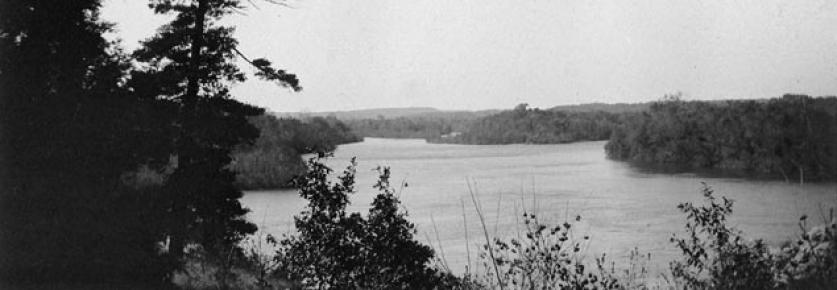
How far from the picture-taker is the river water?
19.5 metres

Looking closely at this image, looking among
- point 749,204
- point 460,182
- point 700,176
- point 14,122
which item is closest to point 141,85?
point 14,122

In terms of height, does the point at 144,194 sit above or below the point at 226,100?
below

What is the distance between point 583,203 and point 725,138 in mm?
31403

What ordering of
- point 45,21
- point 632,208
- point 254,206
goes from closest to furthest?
point 45,21
point 632,208
point 254,206

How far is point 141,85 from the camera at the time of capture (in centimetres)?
1364

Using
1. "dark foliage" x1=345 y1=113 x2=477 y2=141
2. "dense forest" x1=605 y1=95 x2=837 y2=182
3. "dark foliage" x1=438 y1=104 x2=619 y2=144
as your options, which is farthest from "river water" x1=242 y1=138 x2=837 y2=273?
"dark foliage" x1=345 y1=113 x2=477 y2=141

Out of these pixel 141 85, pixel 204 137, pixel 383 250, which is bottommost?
pixel 383 250

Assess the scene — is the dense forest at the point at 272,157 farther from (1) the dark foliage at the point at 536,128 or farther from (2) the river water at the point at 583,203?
(1) the dark foliage at the point at 536,128

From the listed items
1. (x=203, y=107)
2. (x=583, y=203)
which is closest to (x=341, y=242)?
(x=203, y=107)

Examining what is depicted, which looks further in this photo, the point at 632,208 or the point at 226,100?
the point at 632,208

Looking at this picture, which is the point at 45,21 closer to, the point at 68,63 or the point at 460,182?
the point at 68,63

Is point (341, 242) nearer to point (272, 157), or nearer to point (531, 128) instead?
point (272, 157)

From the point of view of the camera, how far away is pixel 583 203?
2888 centimetres

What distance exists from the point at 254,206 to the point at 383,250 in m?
26.3
